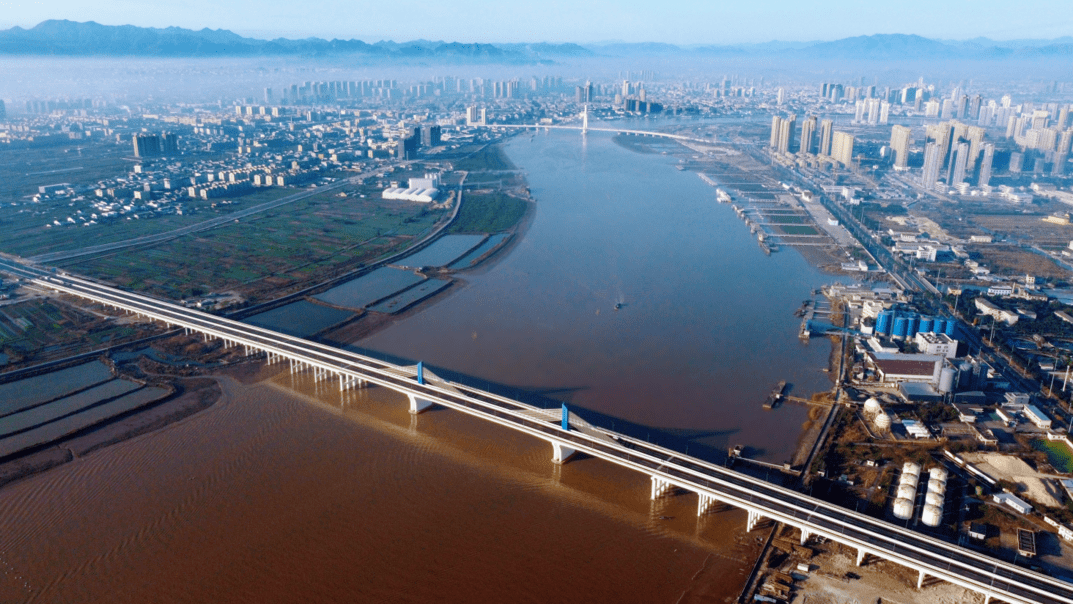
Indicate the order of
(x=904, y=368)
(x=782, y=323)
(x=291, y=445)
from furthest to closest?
(x=782, y=323)
(x=904, y=368)
(x=291, y=445)

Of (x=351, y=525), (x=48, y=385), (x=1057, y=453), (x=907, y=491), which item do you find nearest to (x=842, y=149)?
(x=1057, y=453)

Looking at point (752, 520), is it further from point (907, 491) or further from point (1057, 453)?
point (1057, 453)

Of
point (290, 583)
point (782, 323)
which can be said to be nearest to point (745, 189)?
point (782, 323)

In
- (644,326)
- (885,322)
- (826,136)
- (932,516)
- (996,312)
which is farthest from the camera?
(826,136)

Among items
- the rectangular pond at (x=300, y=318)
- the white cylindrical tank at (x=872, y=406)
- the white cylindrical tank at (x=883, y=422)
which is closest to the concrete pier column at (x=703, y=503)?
the white cylindrical tank at (x=883, y=422)

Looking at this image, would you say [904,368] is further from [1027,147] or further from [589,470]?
[1027,147]

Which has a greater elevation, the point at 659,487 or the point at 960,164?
the point at 960,164
